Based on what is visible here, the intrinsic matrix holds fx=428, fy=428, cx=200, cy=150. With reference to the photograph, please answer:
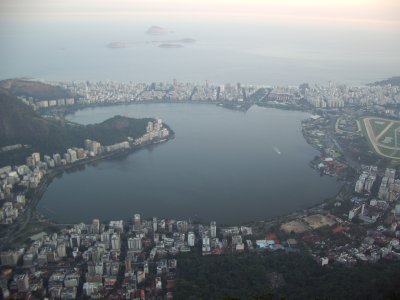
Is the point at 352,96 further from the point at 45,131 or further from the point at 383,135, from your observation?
the point at 45,131

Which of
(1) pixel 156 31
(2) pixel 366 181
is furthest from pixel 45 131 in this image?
(1) pixel 156 31

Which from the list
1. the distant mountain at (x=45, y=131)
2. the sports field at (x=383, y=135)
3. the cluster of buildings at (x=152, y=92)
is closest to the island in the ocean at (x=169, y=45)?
the cluster of buildings at (x=152, y=92)

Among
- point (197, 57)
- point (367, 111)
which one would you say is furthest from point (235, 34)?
point (367, 111)

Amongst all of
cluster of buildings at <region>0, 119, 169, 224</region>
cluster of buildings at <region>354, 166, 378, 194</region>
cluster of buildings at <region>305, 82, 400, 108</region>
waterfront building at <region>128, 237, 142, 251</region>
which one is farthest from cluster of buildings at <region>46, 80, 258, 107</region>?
waterfront building at <region>128, 237, 142, 251</region>

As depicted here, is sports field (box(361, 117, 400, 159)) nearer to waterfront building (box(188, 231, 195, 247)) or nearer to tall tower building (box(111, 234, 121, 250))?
waterfront building (box(188, 231, 195, 247))

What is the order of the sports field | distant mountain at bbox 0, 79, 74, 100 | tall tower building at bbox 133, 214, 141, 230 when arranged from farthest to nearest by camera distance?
distant mountain at bbox 0, 79, 74, 100
the sports field
tall tower building at bbox 133, 214, 141, 230

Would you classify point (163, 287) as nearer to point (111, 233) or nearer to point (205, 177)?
point (111, 233)
